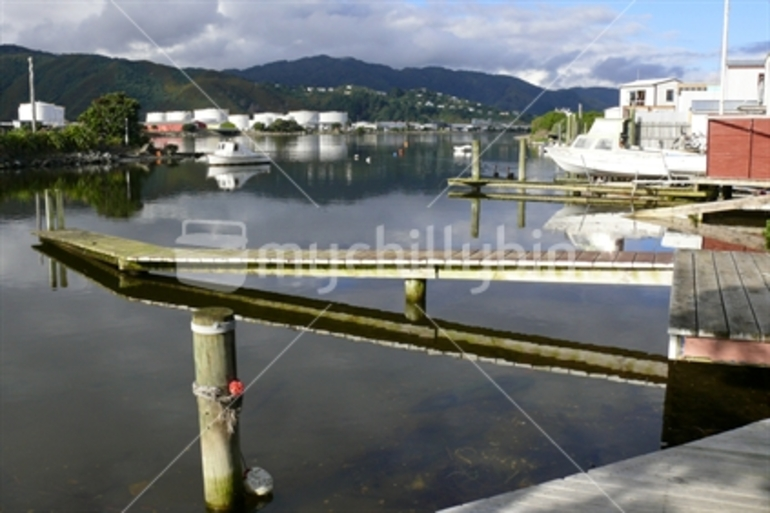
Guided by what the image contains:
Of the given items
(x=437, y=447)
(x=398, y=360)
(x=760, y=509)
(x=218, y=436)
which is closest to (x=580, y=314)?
(x=398, y=360)

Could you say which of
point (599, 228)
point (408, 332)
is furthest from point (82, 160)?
point (408, 332)

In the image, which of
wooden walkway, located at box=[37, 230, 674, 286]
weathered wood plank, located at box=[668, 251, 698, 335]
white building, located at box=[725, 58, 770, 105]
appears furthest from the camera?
white building, located at box=[725, 58, 770, 105]

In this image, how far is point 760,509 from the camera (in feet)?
15.3

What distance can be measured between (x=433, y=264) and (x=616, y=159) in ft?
84.3

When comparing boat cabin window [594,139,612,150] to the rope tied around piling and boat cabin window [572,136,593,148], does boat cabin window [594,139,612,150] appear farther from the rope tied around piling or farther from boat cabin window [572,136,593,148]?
the rope tied around piling

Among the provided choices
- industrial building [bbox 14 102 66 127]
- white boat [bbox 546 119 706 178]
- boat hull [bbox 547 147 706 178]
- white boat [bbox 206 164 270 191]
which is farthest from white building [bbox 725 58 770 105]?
industrial building [bbox 14 102 66 127]

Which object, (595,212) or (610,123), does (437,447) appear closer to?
(595,212)

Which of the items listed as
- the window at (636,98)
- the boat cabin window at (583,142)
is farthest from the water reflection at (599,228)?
the window at (636,98)

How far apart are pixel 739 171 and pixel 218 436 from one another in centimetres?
2374

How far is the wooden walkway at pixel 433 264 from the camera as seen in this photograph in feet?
43.7

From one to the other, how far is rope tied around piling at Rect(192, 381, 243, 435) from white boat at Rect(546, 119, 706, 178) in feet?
99.9

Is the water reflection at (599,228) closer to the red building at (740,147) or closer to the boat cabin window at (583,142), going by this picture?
the red building at (740,147)

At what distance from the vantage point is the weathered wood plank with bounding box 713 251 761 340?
25.1ft

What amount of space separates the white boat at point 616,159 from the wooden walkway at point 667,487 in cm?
3045
